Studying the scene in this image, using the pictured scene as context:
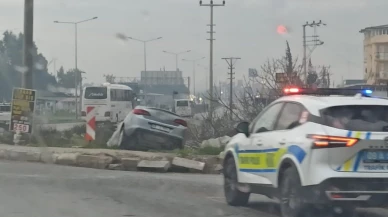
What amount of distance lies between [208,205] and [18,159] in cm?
911

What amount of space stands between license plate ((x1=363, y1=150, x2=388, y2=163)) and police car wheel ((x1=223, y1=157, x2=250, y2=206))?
2963mm

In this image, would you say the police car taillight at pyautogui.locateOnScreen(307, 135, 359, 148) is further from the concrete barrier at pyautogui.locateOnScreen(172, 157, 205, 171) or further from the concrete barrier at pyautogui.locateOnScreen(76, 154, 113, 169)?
the concrete barrier at pyautogui.locateOnScreen(76, 154, 113, 169)

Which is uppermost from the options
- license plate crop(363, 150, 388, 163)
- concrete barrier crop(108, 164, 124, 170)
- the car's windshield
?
the car's windshield

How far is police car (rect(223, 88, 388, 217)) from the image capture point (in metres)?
8.22

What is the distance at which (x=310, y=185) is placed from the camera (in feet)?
27.4

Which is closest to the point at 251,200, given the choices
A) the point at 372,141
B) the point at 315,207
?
the point at 315,207

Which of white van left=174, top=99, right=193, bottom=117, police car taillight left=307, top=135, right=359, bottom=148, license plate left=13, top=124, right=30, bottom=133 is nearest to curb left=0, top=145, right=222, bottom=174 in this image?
license plate left=13, top=124, right=30, bottom=133

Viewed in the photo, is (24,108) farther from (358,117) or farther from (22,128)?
(358,117)

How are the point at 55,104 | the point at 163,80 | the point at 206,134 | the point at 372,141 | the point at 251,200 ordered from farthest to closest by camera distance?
the point at 163,80 → the point at 55,104 → the point at 206,134 → the point at 251,200 → the point at 372,141

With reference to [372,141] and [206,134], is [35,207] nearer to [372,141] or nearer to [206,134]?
[372,141]

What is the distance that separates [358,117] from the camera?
8609 millimetres

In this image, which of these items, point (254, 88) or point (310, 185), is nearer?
point (310, 185)

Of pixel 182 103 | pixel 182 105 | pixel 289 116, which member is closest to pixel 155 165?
pixel 289 116

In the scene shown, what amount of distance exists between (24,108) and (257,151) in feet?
43.9
